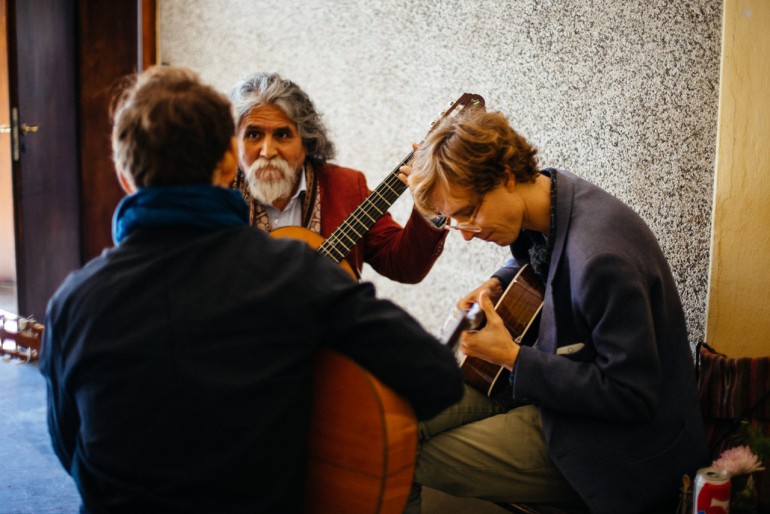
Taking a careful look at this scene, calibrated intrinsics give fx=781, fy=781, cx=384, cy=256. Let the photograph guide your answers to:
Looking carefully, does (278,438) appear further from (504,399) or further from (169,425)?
(504,399)

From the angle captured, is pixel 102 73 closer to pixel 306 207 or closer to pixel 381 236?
pixel 306 207

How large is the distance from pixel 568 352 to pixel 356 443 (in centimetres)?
60

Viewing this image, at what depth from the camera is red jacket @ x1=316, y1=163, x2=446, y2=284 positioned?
2.37 meters

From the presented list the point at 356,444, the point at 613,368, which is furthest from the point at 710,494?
the point at 356,444

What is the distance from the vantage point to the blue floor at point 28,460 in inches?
102

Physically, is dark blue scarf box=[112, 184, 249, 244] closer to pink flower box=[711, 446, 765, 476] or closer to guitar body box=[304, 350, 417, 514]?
guitar body box=[304, 350, 417, 514]

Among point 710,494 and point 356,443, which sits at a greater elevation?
point 356,443

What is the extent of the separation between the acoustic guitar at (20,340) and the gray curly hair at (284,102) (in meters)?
0.89

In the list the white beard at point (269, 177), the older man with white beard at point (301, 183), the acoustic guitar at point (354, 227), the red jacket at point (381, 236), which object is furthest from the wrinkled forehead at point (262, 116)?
the acoustic guitar at point (354, 227)

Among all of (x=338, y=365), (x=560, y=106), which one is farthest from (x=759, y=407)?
(x=560, y=106)

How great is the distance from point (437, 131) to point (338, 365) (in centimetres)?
75

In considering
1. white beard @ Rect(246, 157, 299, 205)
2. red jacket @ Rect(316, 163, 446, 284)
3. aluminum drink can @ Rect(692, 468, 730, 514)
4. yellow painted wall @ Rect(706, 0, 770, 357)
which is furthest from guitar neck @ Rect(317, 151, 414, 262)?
aluminum drink can @ Rect(692, 468, 730, 514)

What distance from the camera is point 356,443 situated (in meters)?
1.32

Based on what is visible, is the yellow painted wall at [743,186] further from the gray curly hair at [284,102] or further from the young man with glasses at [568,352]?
the gray curly hair at [284,102]
